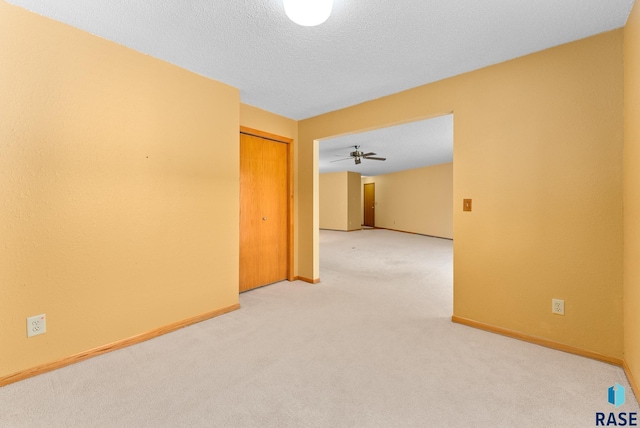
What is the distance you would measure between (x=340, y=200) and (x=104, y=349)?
360 inches

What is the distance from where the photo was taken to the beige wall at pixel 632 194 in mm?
1603

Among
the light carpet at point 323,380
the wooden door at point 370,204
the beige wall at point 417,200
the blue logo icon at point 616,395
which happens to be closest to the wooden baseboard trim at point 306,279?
the light carpet at point 323,380

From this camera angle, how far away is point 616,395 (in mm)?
1538

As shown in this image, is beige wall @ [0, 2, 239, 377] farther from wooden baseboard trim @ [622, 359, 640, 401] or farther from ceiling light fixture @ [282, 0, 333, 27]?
wooden baseboard trim @ [622, 359, 640, 401]

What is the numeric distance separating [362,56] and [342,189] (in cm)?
841

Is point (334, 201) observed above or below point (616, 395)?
above

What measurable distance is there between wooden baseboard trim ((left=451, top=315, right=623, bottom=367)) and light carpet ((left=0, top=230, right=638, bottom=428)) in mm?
57

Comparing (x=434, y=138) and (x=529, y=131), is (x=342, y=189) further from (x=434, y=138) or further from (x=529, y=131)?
(x=529, y=131)

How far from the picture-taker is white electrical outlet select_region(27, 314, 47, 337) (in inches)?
69.6

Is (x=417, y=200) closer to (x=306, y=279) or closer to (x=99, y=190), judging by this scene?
(x=306, y=279)

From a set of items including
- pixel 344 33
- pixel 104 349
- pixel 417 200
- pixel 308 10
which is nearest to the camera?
pixel 308 10

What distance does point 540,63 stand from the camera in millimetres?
2164

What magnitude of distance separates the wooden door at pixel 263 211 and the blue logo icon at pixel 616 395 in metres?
Answer: 3.17

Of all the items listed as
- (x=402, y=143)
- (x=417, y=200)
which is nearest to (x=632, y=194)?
(x=402, y=143)
